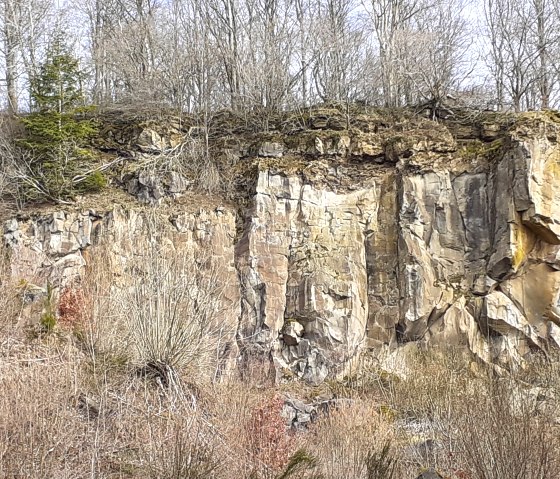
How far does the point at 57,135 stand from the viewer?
15703 millimetres

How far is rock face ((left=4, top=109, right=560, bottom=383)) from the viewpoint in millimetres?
13461

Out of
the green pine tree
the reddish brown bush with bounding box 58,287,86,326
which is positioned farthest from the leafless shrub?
the green pine tree

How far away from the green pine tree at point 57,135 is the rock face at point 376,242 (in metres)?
1.15

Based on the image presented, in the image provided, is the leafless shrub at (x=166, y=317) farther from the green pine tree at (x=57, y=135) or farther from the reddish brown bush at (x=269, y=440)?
A: the green pine tree at (x=57, y=135)

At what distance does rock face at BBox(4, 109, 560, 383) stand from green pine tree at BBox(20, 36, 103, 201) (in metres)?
1.15

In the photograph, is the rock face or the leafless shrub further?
the rock face

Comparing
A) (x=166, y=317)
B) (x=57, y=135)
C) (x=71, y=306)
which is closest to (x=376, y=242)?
(x=71, y=306)

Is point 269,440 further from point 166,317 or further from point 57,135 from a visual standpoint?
point 57,135

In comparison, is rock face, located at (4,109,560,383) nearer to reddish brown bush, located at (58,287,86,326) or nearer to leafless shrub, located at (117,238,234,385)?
reddish brown bush, located at (58,287,86,326)

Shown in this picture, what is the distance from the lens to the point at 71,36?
24531 millimetres

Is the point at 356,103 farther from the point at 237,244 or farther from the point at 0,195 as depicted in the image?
the point at 0,195

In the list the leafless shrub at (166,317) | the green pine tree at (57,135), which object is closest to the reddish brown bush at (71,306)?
the leafless shrub at (166,317)

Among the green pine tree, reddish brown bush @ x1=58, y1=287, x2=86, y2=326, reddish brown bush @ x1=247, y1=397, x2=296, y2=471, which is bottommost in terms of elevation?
reddish brown bush @ x1=247, y1=397, x2=296, y2=471

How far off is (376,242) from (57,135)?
30.8 feet
